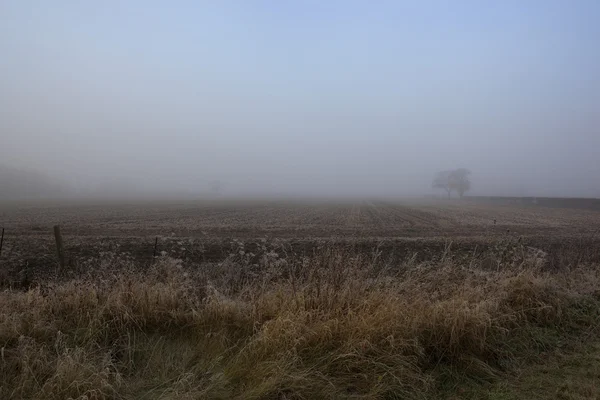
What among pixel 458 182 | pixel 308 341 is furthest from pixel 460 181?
pixel 308 341

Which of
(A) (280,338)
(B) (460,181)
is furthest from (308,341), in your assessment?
(B) (460,181)

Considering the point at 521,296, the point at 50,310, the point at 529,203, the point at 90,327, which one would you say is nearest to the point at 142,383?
the point at 90,327

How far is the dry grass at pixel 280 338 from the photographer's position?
3791 millimetres

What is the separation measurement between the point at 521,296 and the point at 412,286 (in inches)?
67.1

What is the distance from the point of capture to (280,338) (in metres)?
4.37

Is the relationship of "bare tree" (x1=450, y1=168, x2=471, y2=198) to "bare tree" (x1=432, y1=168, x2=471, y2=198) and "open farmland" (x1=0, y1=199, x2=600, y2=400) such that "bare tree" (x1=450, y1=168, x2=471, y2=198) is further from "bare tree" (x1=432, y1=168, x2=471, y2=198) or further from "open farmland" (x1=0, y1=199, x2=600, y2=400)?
"open farmland" (x1=0, y1=199, x2=600, y2=400)

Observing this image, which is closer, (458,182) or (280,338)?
(280,338)

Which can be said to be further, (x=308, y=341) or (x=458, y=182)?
(x=458, y=182)

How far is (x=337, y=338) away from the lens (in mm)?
4555

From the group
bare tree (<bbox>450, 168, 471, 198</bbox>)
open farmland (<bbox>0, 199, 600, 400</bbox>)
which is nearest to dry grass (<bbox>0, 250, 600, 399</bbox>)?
open farmland (<bbox>0, 199, 600, 400</bbox>)

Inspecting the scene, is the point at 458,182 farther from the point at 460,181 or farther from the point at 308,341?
the point at 308,341

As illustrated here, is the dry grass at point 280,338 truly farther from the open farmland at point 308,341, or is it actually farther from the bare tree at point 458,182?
the bare tree at point 458,182

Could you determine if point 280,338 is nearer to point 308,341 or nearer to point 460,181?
point 308,341

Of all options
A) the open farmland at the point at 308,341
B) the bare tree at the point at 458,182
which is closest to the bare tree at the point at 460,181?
the bare tree at the point at 458,182
